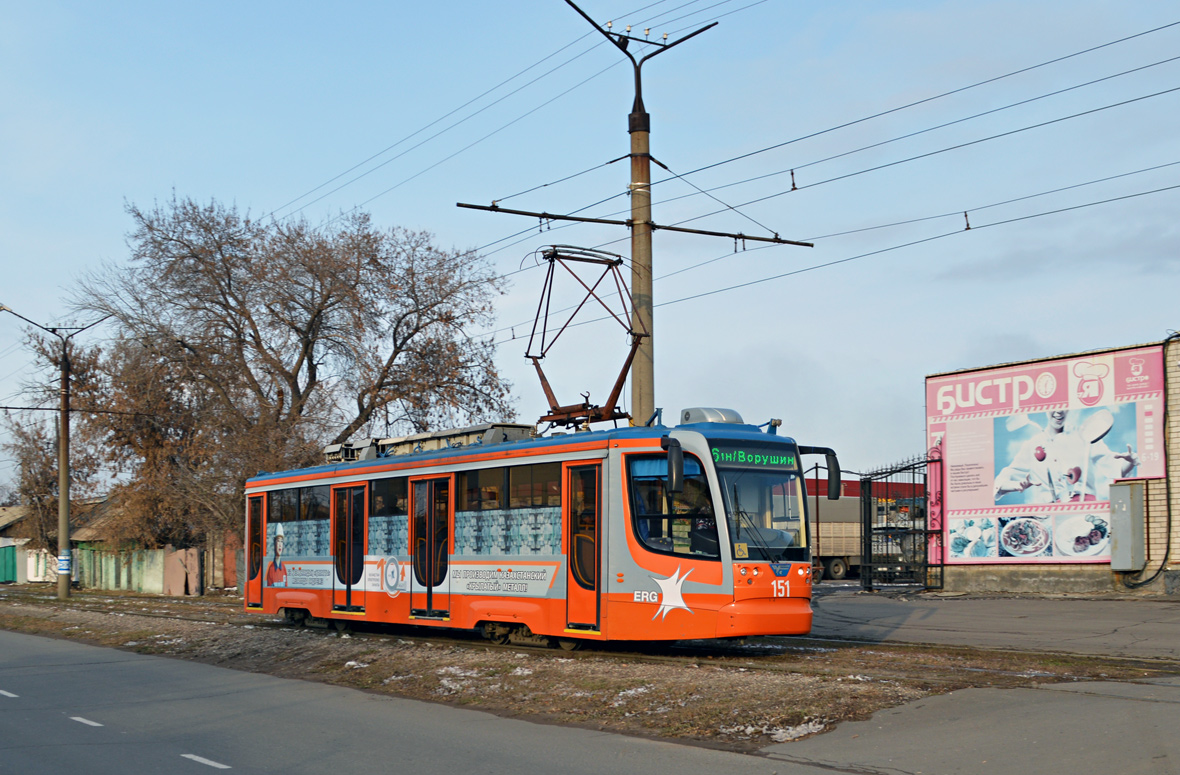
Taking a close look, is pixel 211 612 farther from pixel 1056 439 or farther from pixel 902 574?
pixel 1056 439

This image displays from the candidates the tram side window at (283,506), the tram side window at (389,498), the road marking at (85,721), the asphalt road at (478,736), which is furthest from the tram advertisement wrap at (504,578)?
the road marking at (85,721)

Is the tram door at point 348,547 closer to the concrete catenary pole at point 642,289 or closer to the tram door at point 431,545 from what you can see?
the tram door at point 431,545

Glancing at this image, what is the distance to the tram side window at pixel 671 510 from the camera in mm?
13734

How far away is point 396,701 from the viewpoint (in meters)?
12.0

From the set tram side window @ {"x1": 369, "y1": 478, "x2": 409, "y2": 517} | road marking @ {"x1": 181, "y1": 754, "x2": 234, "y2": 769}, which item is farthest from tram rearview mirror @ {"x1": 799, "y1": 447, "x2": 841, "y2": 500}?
road marking @ {"x1": 181, "y1": 754, "x2": 234, "y2": 769}

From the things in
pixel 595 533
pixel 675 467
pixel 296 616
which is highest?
pixel 675 467

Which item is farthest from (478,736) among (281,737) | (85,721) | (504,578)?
(504,578)

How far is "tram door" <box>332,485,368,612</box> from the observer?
62.7 feet

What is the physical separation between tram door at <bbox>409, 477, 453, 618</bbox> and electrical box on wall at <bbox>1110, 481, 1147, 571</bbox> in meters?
14.1

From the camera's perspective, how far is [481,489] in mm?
16453

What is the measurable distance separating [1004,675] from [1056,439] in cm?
1517

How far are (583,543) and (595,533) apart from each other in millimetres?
263

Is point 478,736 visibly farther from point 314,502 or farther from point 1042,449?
point 1042,449

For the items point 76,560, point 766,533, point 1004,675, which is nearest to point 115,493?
point 76,560
